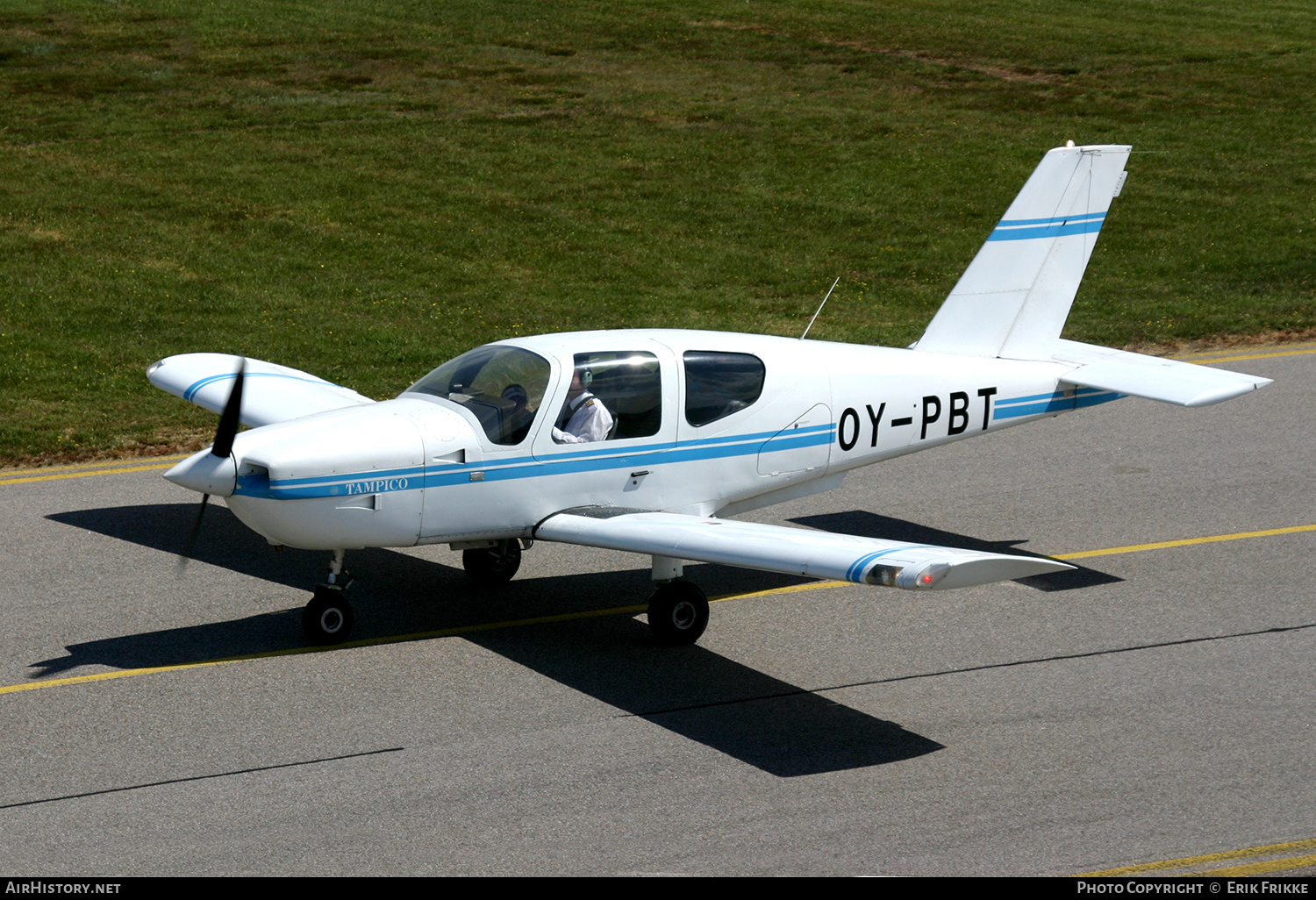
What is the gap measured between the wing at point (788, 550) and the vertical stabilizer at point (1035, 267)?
3.40 meters

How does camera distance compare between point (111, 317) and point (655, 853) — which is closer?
point (655, 853)

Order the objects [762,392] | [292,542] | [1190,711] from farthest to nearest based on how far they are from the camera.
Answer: [762,392], [292,542], [1190,711]

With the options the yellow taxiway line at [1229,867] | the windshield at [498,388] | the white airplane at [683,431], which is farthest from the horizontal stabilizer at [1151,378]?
the windshield at [498,388]

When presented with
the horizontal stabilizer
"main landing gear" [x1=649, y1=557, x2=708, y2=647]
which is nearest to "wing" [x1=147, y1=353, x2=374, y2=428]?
"main landing gear" [x1=649, y1=557, x2=708, y2=647]

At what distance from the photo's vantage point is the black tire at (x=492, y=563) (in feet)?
37.9

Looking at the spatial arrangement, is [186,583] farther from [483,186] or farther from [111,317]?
[483,186]

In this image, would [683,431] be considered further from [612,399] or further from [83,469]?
[83,469]

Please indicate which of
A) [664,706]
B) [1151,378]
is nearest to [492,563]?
[664,706]

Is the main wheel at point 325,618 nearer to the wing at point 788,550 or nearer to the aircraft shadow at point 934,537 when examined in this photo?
the wing at point 788,550

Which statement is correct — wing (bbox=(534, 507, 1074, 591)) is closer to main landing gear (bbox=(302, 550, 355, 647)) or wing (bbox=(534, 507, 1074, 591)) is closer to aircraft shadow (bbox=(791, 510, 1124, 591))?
main landing gear (bbox=(302, 550, 355, 647))

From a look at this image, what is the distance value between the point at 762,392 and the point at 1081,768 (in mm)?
4004

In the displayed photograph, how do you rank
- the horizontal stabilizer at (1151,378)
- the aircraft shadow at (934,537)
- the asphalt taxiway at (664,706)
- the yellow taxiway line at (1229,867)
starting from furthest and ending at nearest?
the aircraft shadow at (934,537), the horizontal stabilizer at (1151,378), the asphalt taxiway at (664,706), the yellow taxiway line at (1229,867)

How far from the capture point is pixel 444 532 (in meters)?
10.2

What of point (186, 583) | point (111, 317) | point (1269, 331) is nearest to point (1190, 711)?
point (186, 583)
